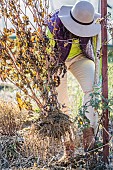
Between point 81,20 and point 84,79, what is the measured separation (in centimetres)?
A: 38

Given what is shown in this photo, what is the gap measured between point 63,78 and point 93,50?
0.28 m

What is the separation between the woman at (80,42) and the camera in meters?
2.22

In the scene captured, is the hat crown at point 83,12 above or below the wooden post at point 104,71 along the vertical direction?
above

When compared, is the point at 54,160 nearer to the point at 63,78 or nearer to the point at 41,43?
the point at 63,78

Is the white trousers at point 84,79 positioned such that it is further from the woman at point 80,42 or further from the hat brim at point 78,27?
the hat brim at point 78,27

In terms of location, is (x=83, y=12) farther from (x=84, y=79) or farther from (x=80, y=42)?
(x=84, y=79)

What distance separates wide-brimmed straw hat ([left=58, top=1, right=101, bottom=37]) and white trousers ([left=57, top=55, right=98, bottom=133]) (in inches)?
8.6

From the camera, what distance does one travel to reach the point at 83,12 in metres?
2.21

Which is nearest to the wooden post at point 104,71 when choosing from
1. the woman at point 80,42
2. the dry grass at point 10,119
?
the woman at point 80,42

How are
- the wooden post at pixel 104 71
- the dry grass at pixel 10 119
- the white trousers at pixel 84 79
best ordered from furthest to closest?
1. the dry grass at pixel 10 119
2. the white trousers at pixel 84 79
3. the wooden post at pixel 104 71

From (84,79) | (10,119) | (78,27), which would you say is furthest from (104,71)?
(10,119)

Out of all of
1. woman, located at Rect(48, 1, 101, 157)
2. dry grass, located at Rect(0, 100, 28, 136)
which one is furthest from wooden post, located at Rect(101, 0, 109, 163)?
dry grass, located at Rect(0, 100, 28, 136)

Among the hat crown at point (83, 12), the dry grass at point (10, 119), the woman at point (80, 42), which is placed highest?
the hat crown at point (83, 12)

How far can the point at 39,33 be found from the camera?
7.02 ft
